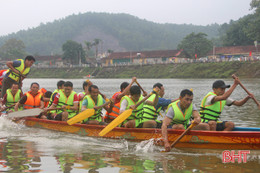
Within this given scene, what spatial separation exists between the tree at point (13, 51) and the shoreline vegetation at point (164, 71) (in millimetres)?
28714

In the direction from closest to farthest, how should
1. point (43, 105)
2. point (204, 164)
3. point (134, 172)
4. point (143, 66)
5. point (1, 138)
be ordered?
point (134, 172)
point (204, 164)
point (1, 138)
point (43, 105)
point (143, 66)

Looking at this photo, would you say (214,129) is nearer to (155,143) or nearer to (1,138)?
(155,143)

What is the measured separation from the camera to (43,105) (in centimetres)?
1196

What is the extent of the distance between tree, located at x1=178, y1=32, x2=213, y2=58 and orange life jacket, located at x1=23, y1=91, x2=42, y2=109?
70.6 metres

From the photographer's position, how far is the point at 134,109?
28.5 feet

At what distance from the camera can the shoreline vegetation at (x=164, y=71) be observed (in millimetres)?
55094

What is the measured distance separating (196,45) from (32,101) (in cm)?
7278

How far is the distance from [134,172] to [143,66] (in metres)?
69.9

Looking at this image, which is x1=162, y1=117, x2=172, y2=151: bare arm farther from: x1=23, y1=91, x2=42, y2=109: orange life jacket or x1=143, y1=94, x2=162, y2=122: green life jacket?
x1=23, y1=91, x2=42, y2=109: orange life jacket

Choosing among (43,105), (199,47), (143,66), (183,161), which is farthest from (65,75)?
(183,161)

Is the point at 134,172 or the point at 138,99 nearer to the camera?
the point at 134,172

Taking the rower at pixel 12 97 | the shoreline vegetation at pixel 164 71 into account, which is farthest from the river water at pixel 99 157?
the shoreline vegetation at pixel 164 71

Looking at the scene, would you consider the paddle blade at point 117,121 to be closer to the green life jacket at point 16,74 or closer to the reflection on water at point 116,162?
the reflection on water at point 116,162

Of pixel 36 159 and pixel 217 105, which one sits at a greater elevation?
pixel 217 105
